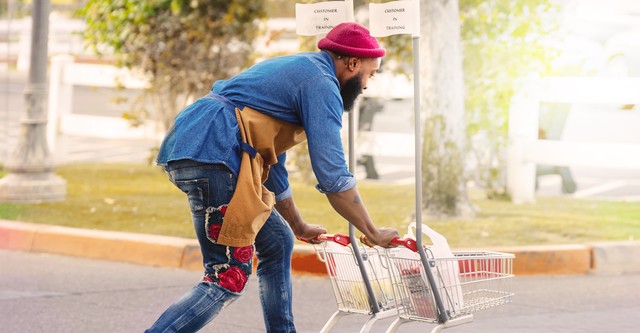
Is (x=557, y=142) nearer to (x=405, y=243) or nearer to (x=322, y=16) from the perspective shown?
(x=322, y=16)

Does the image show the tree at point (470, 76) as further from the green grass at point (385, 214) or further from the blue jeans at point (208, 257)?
the blue jeans at point (208, 257)

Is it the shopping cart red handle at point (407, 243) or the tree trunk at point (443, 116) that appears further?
the tree trunk at point (443, 116)

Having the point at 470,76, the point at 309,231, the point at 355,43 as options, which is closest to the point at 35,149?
the point at 470,76

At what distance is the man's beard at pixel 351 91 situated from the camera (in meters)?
4.62

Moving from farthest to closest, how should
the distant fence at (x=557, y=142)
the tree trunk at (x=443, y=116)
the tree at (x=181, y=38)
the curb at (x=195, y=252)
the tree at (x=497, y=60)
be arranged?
the tree at (x=181, y=38), the tree at (x=497, y=60), the distant fence at (x=557, y=142), the tree trunk at (x=443, y=116), the curb at (x=195, y=252)

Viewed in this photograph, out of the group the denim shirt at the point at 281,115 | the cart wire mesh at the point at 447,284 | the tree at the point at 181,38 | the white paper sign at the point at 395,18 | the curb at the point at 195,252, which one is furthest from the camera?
the tree at the point at 181,38

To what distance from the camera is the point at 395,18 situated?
4.80m

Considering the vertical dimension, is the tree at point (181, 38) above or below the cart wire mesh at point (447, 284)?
below

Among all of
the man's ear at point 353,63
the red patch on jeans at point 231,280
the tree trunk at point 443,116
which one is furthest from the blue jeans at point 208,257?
the tree trunk at point 443,116

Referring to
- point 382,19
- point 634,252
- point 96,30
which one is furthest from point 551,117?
point 382,19

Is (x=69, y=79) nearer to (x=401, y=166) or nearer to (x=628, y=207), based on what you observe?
(x=401, y=166)

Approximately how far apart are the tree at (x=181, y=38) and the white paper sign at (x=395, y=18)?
295 inches

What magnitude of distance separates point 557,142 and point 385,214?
1.69 meters

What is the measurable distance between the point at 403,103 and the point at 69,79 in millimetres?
10514
